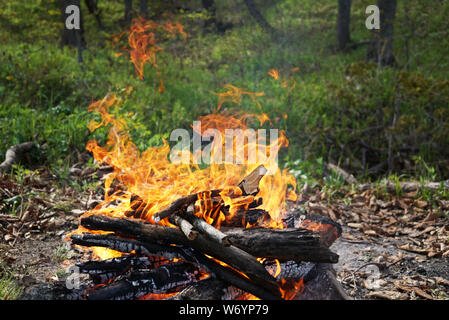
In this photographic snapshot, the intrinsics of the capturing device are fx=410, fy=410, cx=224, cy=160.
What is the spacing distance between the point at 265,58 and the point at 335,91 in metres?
3.34

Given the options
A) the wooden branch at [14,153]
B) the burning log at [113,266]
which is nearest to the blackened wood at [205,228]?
the burning log at [113,266]

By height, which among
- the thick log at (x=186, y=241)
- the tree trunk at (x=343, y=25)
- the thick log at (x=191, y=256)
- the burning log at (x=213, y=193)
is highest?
the tree trunk at (x=343, y=25)

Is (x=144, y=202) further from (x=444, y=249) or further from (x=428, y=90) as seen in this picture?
(x=428, y=90)

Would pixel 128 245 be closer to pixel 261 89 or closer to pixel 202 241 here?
pixel 202 241

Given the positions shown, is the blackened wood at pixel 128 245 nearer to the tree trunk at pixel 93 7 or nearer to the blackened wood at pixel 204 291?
the blackened wood at pixel 204 291

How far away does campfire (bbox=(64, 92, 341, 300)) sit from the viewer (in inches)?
105

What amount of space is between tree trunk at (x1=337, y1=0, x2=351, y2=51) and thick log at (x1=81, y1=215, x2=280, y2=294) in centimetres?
1029

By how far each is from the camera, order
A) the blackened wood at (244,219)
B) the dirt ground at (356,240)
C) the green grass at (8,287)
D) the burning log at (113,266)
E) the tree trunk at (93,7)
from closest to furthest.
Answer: the burning log at (113,266) < the green grass at (8,287) < the blackened wood at (244,219) < the dirt ground at (356,240) < the tree trunk at (93,7)

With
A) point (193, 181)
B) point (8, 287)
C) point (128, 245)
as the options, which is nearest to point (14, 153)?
point (8, 287)

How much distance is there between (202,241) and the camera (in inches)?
110

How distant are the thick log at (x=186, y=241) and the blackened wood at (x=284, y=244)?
101 mm

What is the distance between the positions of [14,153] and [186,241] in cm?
354

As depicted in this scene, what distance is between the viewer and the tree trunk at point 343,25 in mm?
11578

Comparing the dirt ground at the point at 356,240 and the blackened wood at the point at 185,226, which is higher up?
the blackened wood at the point at 185,226
